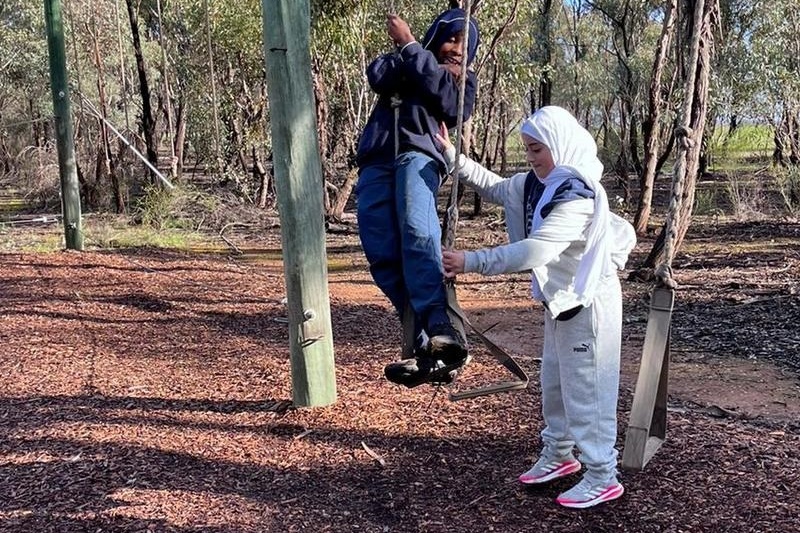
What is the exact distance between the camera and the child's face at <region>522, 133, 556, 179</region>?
2730 millimetres

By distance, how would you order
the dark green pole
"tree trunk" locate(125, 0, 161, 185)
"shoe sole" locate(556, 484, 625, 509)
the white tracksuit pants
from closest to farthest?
the white tracksuit pants < "shoe sole" locate(556, 484, 625, 509) < the dark green pole < "tree trunk" locate(125, 0, 161, 185)

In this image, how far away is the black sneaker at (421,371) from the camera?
115 inches

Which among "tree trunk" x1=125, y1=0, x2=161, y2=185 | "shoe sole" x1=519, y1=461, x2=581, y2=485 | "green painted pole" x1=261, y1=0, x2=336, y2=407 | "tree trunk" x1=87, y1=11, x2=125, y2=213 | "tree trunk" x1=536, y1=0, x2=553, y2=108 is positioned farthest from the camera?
"tree trunk" x1=536, y1=0, x2=553, y2=108

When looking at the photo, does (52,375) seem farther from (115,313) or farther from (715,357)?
(715,357)

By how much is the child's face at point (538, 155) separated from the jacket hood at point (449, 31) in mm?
545

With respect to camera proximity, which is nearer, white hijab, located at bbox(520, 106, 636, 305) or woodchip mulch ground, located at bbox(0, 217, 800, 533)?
white hijab, located at bbox(520, 106, 636, 305)

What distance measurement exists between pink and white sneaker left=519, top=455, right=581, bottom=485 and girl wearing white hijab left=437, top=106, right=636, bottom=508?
0.43 feet

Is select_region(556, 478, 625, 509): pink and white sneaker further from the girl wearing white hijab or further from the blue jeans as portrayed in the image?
the blue jeans

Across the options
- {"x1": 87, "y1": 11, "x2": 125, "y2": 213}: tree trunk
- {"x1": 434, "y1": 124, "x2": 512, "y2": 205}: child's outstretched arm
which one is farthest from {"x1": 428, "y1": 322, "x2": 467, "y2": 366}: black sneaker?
{"x1": 87, "y1": 11, "x2": 125, "y2": 213}: tree trunk

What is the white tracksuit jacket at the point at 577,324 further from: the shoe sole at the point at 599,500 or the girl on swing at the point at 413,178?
the girl on swing at the point at 413,178

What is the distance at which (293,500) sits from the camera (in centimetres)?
303

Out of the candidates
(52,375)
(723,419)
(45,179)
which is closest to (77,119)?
(45,179)

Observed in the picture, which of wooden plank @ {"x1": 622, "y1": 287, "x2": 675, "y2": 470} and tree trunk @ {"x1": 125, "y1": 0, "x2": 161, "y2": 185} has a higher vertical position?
tree trunk @ {"x1": 125, "y1": 0, "x2": 161, "y2": 185}

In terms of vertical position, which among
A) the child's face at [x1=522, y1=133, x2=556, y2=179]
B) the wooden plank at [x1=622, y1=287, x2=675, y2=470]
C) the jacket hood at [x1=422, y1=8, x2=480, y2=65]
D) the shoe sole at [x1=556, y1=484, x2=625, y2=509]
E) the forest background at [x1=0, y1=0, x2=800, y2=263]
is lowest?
the shoe sole at [x1=556, y1=484, x2=625, y2=509]
